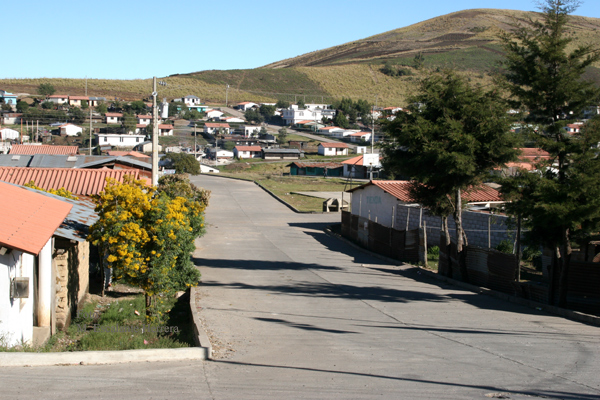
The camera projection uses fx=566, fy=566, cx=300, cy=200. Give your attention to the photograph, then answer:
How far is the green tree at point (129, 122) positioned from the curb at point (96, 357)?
91.4 metres

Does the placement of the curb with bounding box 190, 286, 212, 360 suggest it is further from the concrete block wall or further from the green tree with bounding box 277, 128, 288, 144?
the green tree with bounding box 277, 128, 288, 144

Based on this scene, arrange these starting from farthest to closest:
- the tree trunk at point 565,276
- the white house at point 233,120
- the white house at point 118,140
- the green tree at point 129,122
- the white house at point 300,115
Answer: the white house at point 300,115 → the white house at point 233,120 → the green tree at point 129,122 → the white house at point 118,140 → the tree trunk at point 565,276

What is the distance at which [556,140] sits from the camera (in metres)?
13.4

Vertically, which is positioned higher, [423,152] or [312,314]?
[423,152]

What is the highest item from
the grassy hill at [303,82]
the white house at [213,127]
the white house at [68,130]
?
the grassy hill at [303,82]

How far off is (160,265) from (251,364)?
164 inches

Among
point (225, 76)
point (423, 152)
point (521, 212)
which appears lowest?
point (521, 212)

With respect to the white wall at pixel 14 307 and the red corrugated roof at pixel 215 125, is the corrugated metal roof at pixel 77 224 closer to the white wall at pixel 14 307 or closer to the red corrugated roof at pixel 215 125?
the white wall at pixel 14 307

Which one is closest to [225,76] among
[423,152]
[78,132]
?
[78,132]

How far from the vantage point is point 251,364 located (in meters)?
8.31

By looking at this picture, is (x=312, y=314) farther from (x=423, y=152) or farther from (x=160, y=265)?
(x=423, y=152)

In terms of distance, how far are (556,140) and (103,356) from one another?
1096cm

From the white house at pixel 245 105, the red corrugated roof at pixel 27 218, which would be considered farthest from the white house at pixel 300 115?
the red corrugated roof at pixel 27 218

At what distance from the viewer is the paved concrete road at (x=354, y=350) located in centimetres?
701
